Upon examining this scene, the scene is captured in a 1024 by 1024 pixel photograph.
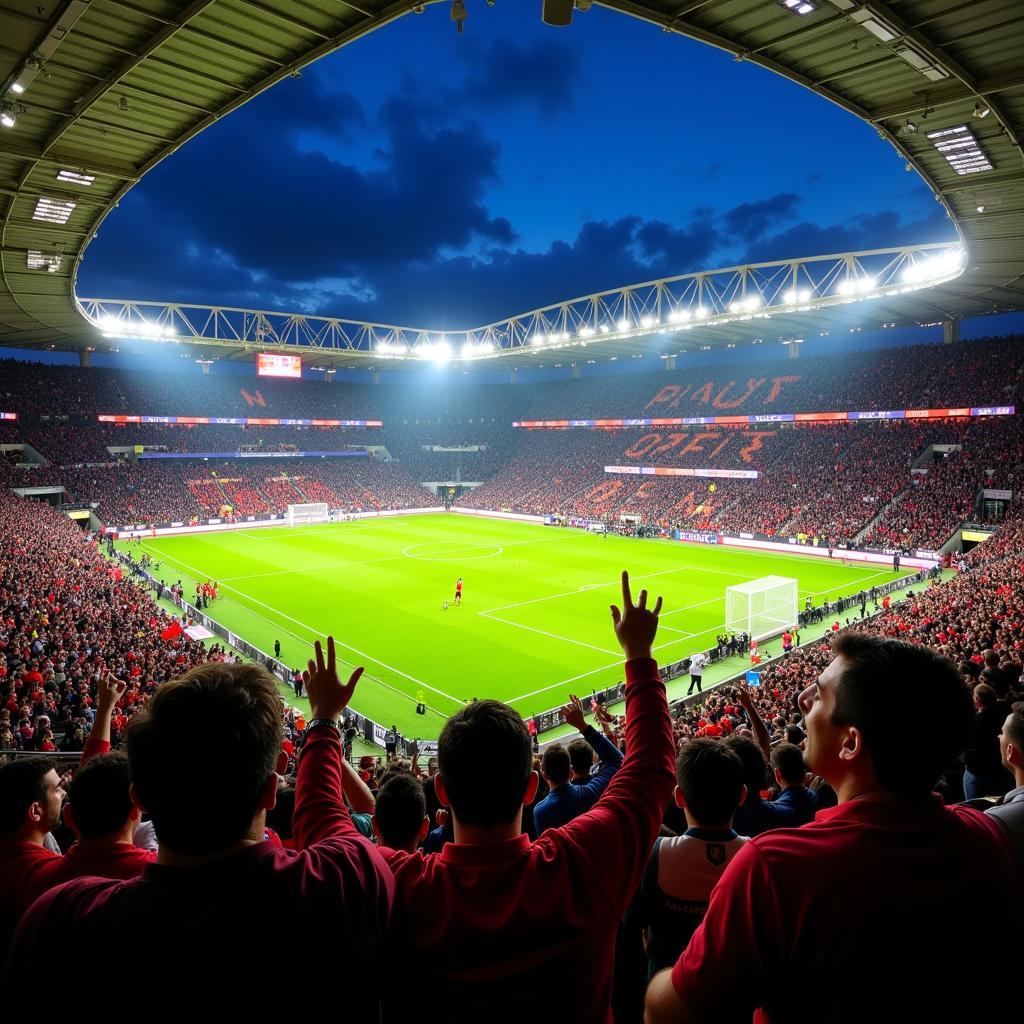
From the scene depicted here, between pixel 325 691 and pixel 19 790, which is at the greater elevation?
pixel 325 691

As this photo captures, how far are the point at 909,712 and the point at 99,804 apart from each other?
3.20 meters

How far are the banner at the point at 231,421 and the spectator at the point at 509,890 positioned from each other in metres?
71.9

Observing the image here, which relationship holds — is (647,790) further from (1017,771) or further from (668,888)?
(1017,771)

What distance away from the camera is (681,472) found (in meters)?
65.7

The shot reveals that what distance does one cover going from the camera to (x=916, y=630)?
1917 cm

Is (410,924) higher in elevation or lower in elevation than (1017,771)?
higher

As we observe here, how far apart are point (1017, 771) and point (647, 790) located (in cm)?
238

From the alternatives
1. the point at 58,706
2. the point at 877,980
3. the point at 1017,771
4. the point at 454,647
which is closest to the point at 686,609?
the point at 454,647

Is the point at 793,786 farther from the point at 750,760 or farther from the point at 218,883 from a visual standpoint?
the point at 218,883

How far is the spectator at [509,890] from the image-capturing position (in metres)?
1.94

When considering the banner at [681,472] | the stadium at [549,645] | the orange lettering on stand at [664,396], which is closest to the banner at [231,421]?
the stadium at [549,645]

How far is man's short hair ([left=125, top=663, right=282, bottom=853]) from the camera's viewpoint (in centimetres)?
184

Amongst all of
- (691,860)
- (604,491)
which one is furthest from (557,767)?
(604,491)

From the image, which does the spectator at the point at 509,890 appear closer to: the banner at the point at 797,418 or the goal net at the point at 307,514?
the banner at the point at 797,418
